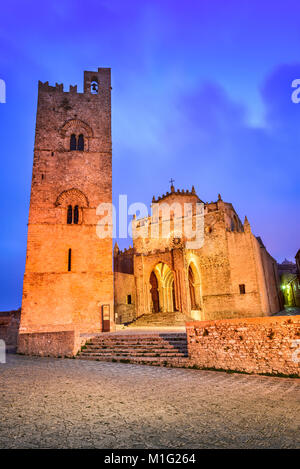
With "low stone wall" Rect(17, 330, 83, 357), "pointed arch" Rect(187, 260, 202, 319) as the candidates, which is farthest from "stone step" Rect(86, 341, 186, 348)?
"pointed arch" Rect(187, 260, 202, 319)

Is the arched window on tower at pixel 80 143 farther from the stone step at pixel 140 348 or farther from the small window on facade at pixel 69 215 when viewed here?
the stone step at pixel 140 348

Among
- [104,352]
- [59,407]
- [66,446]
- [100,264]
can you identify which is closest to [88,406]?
[59,407]

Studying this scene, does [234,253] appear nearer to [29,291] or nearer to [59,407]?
[29,291]

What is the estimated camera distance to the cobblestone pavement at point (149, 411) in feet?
11.7

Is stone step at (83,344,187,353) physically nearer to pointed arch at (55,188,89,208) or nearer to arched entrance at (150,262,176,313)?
pointed arch at (55,188,89,208)

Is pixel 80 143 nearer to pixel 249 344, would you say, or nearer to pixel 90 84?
pixel 90 84

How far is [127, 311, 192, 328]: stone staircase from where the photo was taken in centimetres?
2168

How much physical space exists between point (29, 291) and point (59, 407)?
14.3 metres

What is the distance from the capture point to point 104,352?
11.6 meters

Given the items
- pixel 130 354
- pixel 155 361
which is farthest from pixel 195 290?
pixel 155 361

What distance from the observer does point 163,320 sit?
22.2 m

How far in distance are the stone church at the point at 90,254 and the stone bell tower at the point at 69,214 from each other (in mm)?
65

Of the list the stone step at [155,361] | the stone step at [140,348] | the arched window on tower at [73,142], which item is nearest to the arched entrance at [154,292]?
the arched window on tower at [73,142]
